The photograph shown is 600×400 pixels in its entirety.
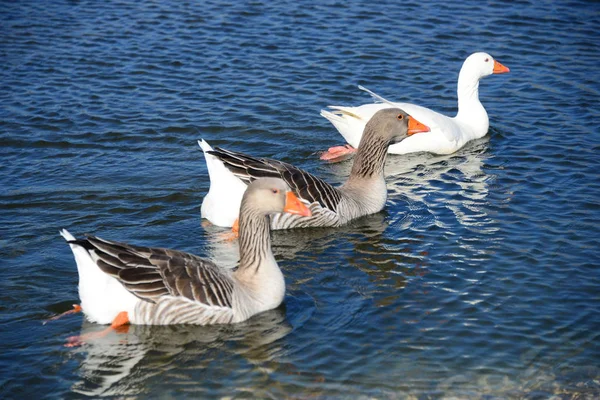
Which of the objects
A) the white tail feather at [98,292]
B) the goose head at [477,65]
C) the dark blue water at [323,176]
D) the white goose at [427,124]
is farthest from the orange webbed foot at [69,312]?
the goose head at [477,65]

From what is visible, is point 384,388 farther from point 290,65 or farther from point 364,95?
point 290,65

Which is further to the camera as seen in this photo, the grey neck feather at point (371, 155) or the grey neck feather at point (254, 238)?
the grey neck feather at point (371, 155)

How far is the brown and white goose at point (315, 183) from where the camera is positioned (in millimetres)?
9805

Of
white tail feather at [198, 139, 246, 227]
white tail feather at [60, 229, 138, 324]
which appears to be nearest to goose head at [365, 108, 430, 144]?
white tail feather at [198, 139, 246, 227]

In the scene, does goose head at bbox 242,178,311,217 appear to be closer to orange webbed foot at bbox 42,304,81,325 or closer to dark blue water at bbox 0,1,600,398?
dark blue water at bbox 0,1,600,398

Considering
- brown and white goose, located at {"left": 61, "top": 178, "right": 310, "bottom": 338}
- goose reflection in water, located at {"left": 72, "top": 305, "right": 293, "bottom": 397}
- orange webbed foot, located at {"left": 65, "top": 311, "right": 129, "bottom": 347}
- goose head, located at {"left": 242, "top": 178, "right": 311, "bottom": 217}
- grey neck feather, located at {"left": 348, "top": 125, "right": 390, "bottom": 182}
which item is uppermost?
goose head, located at {"left": 242, "top": 178, "right": 311, "bottom": 217}

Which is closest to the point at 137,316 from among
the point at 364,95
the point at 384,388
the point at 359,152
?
the point at 384,388

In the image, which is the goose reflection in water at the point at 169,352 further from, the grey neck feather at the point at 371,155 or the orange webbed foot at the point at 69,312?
the grey neck feather at the point at 371,155

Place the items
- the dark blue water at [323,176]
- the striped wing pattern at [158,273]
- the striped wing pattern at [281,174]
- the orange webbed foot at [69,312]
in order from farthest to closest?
the striped wing pattern at [281,174]
the orange webbed foot at [69,312]
the striped wing pattern at [158,273]
the dark blue water at [323,176]

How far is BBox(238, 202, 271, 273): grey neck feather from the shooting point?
315 inches

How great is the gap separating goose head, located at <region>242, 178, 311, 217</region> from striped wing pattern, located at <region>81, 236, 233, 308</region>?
76 cm

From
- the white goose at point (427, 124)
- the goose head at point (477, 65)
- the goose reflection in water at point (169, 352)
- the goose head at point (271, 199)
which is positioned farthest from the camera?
the goose head at point (477, 65)

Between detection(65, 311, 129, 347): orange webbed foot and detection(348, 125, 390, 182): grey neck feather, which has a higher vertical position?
detection(348, 125, 390, 182): grey neck feather

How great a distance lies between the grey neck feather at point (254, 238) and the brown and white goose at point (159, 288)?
7.9 inches
